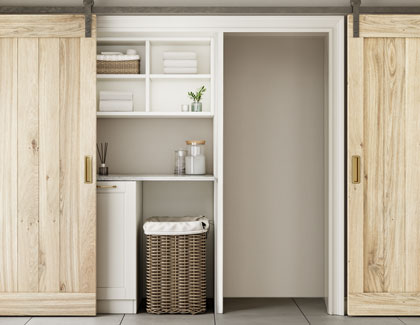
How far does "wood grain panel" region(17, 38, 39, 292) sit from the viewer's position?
12.7ft

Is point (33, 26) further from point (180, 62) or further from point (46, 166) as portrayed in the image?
point (180, 62)

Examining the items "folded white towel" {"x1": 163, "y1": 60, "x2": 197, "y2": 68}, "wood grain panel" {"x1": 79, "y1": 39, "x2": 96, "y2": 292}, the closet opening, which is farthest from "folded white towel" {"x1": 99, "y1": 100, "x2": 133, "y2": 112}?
the closet opening

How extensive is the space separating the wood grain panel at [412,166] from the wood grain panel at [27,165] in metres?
2.61

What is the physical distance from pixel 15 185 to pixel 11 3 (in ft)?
4.35

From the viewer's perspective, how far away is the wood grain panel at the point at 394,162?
3.89 metres

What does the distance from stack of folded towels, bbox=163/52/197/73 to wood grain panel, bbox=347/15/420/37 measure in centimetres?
118

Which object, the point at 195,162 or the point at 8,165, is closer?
the point at 8,165

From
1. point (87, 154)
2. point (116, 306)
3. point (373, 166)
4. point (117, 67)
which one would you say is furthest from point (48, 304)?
point (373, 166)

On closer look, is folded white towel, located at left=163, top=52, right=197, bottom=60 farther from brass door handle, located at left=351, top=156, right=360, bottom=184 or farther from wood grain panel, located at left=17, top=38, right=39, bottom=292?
brass door handle, located at left=351, top=156, right=360, bottom=184

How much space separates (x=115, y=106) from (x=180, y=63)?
593 millimetres

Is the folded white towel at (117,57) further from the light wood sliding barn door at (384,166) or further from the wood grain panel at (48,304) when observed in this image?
the wood grain panel at (48,304)

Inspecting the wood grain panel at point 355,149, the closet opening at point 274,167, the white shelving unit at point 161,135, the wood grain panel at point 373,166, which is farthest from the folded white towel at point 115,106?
the wood grain panel at point 373,166

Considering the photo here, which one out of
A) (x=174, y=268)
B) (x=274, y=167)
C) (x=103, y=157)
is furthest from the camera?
(x=274, y=167)

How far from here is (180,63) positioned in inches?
166
